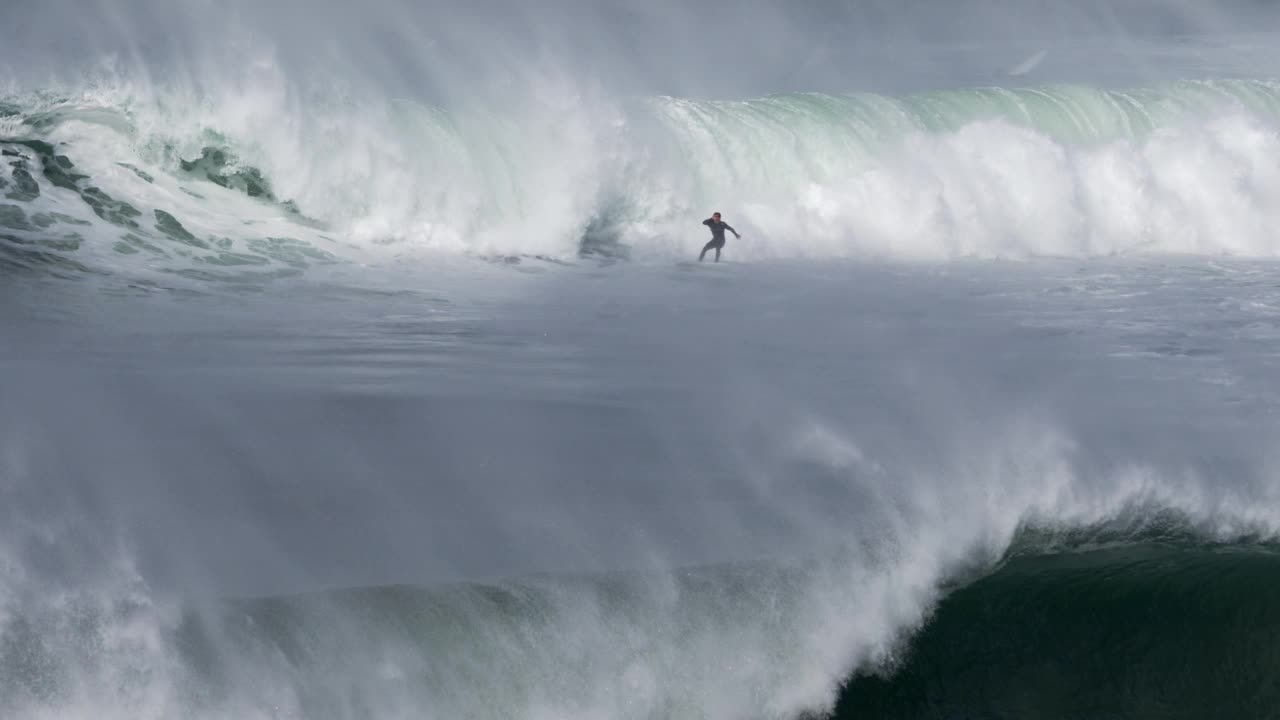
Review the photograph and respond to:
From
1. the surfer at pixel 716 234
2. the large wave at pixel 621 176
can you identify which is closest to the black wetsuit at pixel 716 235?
the surfer at pixel 716 234

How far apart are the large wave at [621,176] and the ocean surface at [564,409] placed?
8 cm

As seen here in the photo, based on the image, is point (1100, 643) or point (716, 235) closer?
point (1100, 643)

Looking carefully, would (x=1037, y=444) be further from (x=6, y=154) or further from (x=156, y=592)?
(x=6, y=154)

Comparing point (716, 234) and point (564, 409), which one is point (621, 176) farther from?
point (564, 409)

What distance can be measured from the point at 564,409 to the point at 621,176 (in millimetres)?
9816

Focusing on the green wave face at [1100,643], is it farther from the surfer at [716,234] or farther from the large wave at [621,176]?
the surfer at [716,234]

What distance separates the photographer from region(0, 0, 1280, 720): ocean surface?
6.31 meters

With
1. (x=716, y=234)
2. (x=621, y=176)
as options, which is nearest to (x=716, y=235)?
(x=716, y=234)

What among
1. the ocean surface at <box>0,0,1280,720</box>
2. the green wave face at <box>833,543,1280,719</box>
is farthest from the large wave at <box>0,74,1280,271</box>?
the green wave face at <box>833,543,1280,719</box>

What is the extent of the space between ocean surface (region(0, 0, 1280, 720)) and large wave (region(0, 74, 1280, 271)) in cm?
8

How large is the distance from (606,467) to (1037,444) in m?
2.49

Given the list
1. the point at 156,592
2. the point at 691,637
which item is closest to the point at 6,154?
the point at 156,592

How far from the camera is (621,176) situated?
18.7 meters

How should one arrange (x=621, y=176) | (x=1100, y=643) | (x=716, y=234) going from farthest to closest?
1. (x=621, y=176)
2. (x=716, y=234)
3. (x=1100, y=643)
